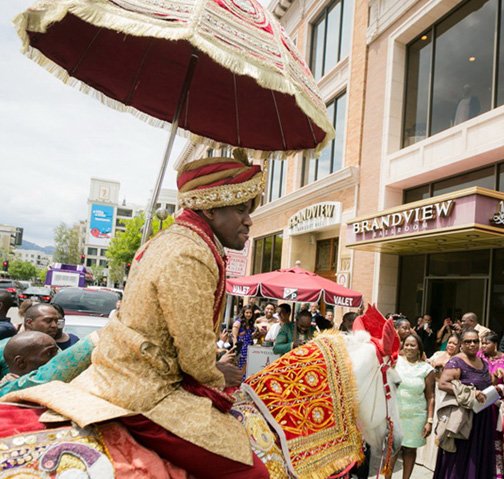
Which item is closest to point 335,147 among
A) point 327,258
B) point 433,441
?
point 327,258

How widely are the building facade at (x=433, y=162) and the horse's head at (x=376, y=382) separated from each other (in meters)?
6.60

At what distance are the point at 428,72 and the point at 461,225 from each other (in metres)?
6.36

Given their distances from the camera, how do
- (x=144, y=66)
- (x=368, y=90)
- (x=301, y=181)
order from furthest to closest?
(x=301, y=181)
(x=368, y=90)
(x=144, y=66)

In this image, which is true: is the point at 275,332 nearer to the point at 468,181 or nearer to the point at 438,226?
the point at 438,226

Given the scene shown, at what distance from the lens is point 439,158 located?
11539 millimetres

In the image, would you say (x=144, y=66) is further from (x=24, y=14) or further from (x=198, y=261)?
(x=198, y=261)

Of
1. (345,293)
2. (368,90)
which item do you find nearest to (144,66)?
(345,293)

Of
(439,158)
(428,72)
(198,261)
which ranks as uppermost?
(428,72)

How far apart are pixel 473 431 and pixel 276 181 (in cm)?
1901

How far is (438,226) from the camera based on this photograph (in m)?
9.48

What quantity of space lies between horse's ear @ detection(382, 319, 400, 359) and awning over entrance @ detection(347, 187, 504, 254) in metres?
6.53

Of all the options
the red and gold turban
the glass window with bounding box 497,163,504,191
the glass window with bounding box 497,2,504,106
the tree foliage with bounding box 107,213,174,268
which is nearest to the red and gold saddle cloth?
the red and gold turban

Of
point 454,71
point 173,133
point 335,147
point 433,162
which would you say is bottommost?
point 173,133

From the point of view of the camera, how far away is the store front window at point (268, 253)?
21797 mm
